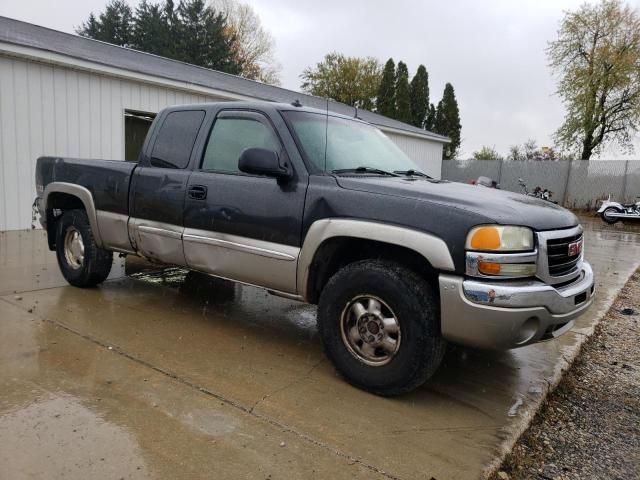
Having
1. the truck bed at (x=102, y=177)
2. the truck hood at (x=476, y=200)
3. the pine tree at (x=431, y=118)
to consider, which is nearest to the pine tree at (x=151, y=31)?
the pine tree at (x=431, y=118)

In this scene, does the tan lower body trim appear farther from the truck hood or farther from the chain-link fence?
the chain-link fence

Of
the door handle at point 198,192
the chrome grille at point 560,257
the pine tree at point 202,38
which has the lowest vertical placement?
the chrome grille at point 560,257

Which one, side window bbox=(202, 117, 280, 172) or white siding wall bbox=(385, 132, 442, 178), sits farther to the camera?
white siding wall bbox=(385, 132, 442, 178)

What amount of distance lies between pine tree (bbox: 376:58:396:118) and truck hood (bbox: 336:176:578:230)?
126 ft

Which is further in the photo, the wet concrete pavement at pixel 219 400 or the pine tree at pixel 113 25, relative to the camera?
the pine tree at pixel 113 25

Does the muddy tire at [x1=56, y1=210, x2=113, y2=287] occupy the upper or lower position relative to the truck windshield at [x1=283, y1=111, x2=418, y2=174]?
lower

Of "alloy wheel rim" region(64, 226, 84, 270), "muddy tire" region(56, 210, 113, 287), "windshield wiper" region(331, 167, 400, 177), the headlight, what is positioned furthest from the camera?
"alloy wheel rim" region(64, 226, 84, 270)

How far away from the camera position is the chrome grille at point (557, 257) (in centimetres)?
293

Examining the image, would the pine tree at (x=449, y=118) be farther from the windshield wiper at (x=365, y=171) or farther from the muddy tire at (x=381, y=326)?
the muddy tire at (x=381, y=326)

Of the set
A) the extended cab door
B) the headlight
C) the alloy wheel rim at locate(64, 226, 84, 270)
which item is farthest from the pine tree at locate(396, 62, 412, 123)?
the headlight

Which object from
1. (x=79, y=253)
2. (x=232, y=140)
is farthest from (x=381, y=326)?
(x=79, y=253)

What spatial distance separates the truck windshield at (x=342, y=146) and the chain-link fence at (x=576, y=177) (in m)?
20.1

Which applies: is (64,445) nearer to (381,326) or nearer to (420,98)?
(381,326)

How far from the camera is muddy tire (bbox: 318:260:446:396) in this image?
9.82ft
